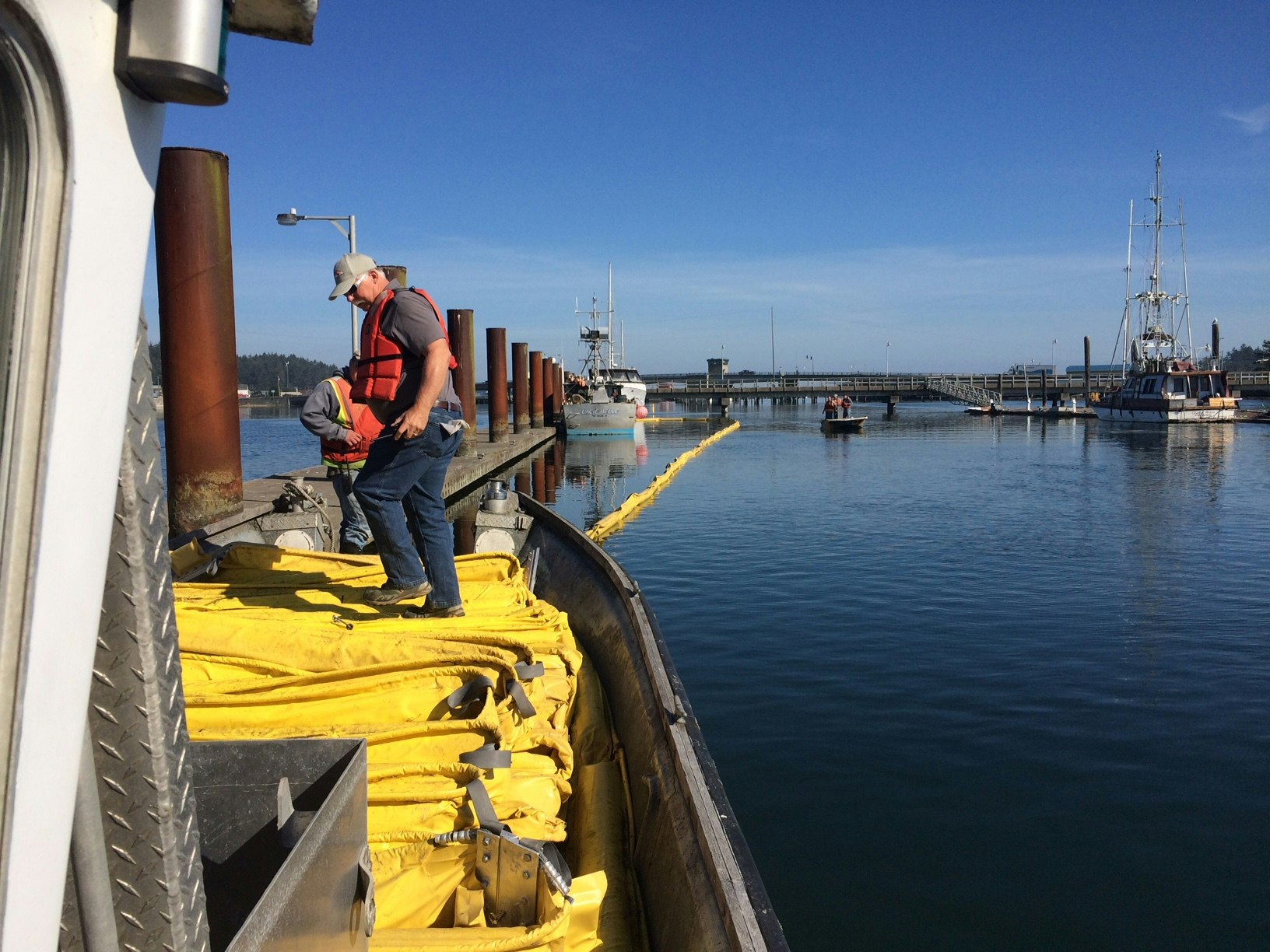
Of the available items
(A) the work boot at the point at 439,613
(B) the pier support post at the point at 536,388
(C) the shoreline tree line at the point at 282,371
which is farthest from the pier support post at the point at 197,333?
(C) the shoreline tree line at the point at 282,371

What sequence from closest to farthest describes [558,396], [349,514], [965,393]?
[349,514] → [558,396] → [965,393]

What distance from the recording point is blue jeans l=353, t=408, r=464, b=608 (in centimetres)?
419

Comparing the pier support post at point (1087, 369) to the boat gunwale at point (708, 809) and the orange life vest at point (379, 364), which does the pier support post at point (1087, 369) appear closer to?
the boat gunwale at point (708, 809)

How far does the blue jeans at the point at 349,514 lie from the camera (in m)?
7.30

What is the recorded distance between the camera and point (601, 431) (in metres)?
40.7

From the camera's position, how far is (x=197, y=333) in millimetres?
7621

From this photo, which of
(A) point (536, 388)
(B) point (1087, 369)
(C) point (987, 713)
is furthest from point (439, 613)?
(B) point (1087, 369)

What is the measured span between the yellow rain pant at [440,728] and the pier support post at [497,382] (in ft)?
77.5

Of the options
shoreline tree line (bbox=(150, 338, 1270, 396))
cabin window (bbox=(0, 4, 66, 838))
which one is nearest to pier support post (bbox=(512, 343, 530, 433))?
cabin window (bbox=(0, 4, 66, 838))

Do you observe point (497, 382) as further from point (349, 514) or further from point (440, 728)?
point (440, 728)

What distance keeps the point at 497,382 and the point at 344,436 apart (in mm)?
21349

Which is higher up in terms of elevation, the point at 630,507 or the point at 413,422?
the point at 413,422

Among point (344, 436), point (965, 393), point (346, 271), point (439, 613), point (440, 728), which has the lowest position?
point (440, 728)

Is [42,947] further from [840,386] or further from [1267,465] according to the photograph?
[840,386]
